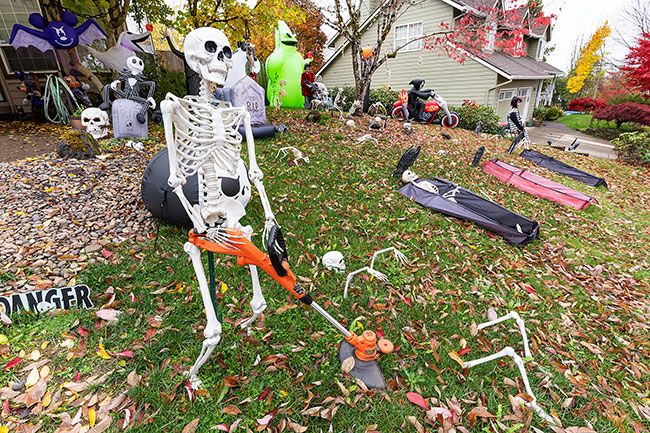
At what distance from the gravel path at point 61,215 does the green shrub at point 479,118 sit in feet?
40.8

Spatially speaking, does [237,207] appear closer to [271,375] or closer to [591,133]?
[271,375]

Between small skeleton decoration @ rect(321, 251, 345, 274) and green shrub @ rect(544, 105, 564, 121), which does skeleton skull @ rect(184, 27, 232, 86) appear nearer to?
small skeleton decoration @ rect(321, 251, 345, 274)

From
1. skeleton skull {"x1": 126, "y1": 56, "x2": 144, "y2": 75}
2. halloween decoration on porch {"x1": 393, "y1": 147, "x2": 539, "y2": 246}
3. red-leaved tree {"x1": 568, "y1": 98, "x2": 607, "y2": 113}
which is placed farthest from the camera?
red-leaved tree {"x1": 568, "y1": 98, "x2": 607, "y2": 113}

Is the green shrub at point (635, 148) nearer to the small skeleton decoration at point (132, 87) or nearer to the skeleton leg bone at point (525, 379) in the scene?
the skeleton leg bone at point (525, 379)

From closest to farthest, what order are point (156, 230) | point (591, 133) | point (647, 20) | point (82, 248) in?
1. point (82, 248)
2. point (156, 230)
3. point (647, 20)
4. point (591, 133)

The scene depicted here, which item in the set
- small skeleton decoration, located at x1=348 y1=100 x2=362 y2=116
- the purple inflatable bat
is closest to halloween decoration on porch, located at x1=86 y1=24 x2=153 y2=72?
the purple inflatable bat

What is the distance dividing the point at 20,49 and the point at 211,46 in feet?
38.8

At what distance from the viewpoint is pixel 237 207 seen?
7.49 feet

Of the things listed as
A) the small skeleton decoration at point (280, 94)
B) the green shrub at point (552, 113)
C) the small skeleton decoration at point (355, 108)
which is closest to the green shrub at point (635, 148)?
the small skeleton decoration at point (355, 108)

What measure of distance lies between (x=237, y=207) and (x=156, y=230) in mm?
2454

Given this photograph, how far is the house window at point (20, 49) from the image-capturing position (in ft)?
30.0

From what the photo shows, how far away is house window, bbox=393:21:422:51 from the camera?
51.9 ft

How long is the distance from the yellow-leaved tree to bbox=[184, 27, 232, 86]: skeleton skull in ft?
138

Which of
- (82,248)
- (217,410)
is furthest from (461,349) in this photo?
(82,248)
